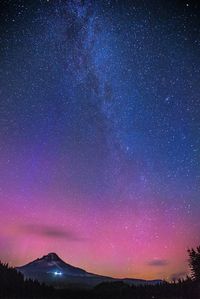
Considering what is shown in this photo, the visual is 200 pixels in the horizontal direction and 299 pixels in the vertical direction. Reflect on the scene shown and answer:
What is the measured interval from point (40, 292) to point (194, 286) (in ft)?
68.4

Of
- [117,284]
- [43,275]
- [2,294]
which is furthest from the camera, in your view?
[43,275]

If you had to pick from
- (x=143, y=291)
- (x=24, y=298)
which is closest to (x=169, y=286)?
(x=143, y=291)

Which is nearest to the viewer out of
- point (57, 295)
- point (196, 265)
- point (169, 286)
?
point (196, 265)

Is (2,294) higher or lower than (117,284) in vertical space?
lower

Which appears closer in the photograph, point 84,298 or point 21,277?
point 21,277

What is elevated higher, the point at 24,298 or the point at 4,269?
the point at 4,269

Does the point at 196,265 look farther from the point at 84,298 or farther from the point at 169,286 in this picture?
the point at 84,298

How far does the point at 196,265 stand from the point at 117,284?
21.4m

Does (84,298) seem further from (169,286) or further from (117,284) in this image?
(169,286)

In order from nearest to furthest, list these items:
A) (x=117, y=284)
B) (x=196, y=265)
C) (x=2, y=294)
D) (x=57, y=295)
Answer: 1. (x=2, y=294)
2. (x=196, y=265)
3. (x=57, y=295)
4. (x=117, y=284)

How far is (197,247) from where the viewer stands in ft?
158

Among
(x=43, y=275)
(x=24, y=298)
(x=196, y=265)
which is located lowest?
(x=24, y=298)

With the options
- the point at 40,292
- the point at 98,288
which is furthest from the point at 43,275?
the point at 40,292

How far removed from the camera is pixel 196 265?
46938mm
